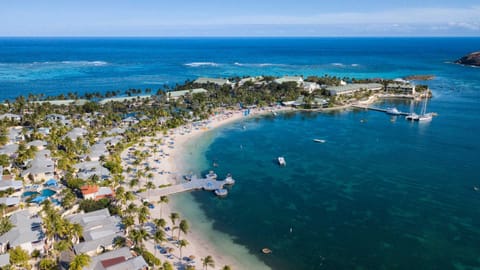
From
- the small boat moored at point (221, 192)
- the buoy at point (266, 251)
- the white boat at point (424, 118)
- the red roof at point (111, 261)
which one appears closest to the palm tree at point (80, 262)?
the red roof at point (111, 261)

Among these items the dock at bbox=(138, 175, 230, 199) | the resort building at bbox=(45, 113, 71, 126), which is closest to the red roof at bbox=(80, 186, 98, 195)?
the dock at bbox=(138, 175, 230, 199)

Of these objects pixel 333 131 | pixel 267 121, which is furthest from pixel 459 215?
pixel 267 121

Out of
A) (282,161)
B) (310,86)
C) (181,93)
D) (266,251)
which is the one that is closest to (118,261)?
(266,251)

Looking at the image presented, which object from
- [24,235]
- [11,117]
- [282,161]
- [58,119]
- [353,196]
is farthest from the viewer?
[58,119]

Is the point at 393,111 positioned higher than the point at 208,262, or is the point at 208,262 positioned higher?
the point at 393,111

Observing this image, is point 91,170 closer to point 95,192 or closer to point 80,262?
point 95,192

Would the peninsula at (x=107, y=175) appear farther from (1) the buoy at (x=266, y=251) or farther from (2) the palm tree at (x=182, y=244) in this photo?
(1) the buoy at (x=266, y=251)

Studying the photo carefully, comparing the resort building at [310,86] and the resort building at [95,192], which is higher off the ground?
the resort building at [310,86]

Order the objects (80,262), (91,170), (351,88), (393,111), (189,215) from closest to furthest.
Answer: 1. (80,262)
2. (189,215)
3. (91,170)
4. (393,111)
5. (351,88)
